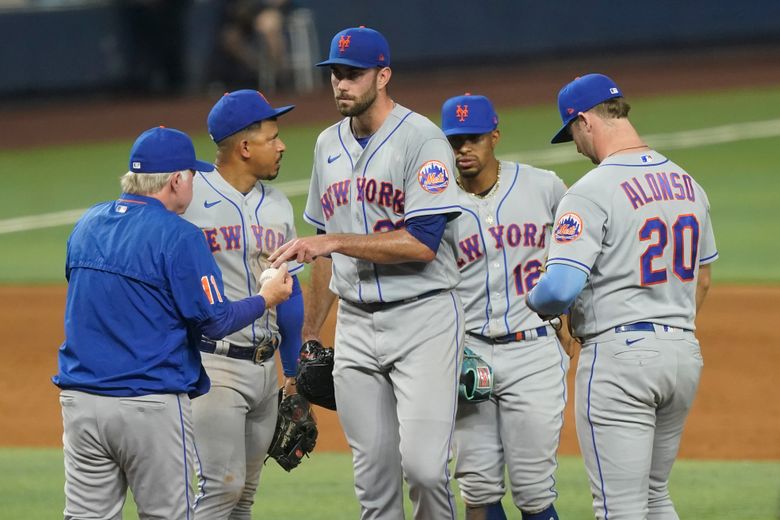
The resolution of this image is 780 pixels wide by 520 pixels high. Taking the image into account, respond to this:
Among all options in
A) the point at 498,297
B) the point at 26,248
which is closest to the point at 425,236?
the point at 498,297

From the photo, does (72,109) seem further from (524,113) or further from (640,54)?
(640,54)

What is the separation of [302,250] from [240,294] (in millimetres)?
530

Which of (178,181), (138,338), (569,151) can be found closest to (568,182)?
(569,151)

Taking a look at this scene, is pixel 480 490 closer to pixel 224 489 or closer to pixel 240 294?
pixel 224 489

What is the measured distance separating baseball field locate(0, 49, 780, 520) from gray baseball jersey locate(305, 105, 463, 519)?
1.43m

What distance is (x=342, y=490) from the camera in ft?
23.2

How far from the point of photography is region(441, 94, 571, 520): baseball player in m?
5.56

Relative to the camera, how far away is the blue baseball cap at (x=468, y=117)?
5797 mm

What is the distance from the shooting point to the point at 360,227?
5.30 meters

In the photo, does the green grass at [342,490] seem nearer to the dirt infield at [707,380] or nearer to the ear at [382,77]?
the dirt infield at [707,380]

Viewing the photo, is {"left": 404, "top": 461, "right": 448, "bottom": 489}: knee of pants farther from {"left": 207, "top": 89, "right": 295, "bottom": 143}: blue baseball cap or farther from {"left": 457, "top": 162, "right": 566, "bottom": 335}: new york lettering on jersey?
{"left": 207, "top": 89, "right": 295, "bottom": 143}: blue baseball cap

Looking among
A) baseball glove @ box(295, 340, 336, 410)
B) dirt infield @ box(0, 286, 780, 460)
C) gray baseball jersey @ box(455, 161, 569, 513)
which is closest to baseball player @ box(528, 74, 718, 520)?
gray baseball jersey @ box(455, 161, 569, 513)

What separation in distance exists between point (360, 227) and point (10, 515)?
2.70 meters

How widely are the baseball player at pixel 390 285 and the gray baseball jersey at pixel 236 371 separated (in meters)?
0.31
